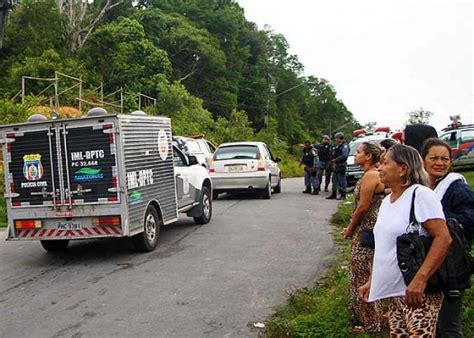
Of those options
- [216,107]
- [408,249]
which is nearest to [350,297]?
[408,249]

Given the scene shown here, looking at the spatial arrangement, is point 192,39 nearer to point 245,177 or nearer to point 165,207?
point 245,177

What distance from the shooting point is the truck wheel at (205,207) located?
38.4 ft

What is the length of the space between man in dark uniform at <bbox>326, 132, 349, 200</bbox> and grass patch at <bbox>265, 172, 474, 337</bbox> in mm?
7776

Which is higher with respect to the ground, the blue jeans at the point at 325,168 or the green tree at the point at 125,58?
the green tree at the point at 125,58

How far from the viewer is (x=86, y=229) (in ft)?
27.4

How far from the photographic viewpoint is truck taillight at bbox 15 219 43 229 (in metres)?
8.51

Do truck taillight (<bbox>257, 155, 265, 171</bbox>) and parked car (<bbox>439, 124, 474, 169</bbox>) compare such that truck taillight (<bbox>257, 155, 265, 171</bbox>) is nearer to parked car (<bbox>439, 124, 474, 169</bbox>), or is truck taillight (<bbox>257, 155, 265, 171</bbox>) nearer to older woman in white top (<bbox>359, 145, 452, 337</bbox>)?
parked car (<bbox>439, 124, 474, 169</bbox>)

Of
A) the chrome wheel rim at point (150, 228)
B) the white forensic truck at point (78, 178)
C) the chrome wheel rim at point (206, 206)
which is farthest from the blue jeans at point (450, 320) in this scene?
the chrome wheel rim at point (206, 206)

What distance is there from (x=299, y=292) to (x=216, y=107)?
181 feet

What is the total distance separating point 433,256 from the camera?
319 centimetres

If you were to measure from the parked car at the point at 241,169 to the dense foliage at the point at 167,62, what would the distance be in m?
9.54

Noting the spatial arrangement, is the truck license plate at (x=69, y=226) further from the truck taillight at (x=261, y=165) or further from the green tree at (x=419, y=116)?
the green tree at (x=419, y=116)

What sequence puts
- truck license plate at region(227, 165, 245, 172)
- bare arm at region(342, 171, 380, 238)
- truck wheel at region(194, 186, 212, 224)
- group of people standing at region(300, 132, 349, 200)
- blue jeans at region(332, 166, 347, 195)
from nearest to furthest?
bare arm at region(342, 171, 380, 238) < truck wheel at region(194, 186, 212, 224) < group of people standing at region(300, 132, 349, 200) < blue jeans at region(332, 166, 347, 195) < truck license plate at region(227, 165, 245, 172)

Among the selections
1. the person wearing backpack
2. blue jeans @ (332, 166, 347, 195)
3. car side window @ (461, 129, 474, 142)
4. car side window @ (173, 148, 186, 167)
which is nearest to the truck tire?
car side window @ (173, 148, 186, 167)
